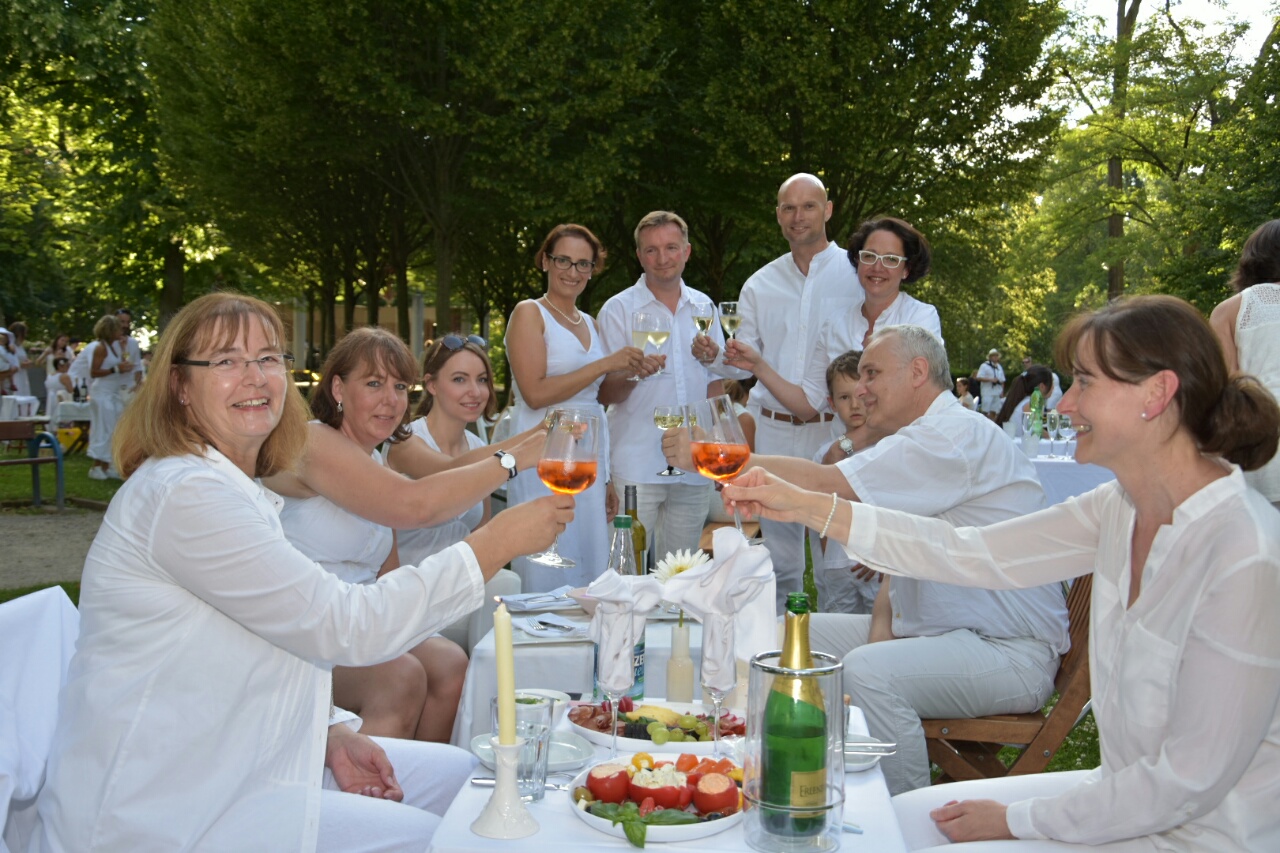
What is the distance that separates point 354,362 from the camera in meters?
4.01

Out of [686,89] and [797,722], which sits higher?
[686,89]

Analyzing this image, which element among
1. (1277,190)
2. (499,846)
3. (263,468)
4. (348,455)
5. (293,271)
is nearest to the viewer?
(499,846)

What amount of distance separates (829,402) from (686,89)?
14.8 m

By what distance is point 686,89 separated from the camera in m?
19.3

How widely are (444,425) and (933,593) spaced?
2363 mm

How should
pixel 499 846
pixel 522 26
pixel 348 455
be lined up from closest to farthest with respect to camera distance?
pixel 499 846 → pixel 348 455 → pixel 522 26

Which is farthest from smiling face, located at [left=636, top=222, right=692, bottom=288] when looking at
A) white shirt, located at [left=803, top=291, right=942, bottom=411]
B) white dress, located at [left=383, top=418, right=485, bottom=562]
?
white dress, located at [left=383, top=418, right=485, bottom=562]

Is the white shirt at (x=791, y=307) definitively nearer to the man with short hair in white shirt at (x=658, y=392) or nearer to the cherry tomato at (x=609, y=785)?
the man with short hair in white shirt at (x=658, y=392)

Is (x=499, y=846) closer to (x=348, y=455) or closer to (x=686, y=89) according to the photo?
(x=348, y=455)

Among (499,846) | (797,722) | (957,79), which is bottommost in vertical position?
(499,846)

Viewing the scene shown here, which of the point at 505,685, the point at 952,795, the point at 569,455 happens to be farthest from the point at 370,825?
the point at 952,795

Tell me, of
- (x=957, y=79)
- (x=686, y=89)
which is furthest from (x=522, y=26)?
(x=957, y=79)

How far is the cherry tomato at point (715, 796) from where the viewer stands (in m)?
2.12

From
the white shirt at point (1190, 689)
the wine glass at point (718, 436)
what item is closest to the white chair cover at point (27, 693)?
the wine glass at point (718, 436)
